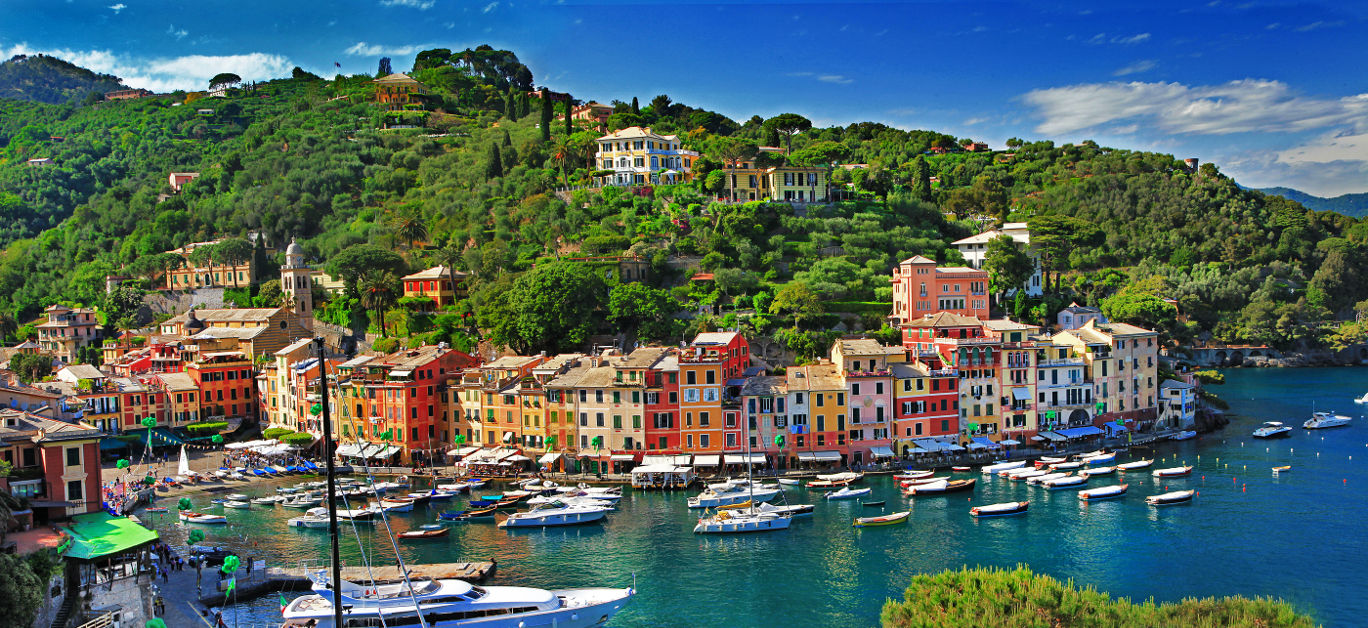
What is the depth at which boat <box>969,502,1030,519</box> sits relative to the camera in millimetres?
41406

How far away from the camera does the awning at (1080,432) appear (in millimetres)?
53531

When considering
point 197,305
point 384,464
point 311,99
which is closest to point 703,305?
point 384,464

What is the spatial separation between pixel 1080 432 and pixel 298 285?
5439cm

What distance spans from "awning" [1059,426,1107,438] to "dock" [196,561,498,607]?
106 feet

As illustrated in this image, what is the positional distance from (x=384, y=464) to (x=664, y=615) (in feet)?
90.6

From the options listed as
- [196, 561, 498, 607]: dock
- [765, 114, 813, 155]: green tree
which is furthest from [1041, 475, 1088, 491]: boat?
[765, 114, 813, 155]: green tree

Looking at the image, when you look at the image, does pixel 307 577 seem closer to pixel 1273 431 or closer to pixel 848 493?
pixel 848 493

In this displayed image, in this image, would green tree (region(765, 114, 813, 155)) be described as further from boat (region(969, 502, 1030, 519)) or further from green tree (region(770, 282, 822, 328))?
boat (region(969, 502, 1030, 519))

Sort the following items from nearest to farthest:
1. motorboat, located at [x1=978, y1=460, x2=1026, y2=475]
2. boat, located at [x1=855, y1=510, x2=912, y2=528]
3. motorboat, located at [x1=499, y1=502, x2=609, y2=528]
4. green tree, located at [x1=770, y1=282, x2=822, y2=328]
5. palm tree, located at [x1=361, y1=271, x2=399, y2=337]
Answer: boat, located at [x1=855, y1=510, x2=912, y2=528], motorboat, located at [x1=499, y1=502, x2=609, y2=528], motorboat, located at [x1=978, y1=460, x2=1026, y2=475], green tree, located at [x1=770, y1=282, x2=822, y2=328], palm tree, located at [x1=361, y1=271, x2=399, y2=337]

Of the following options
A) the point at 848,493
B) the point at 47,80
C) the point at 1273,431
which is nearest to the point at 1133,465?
the point at 1273,431

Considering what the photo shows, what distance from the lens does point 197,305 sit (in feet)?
266

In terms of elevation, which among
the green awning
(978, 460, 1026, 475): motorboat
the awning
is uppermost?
the green awning

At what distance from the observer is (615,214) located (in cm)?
7912

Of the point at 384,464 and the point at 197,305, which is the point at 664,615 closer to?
the point at 384,464
